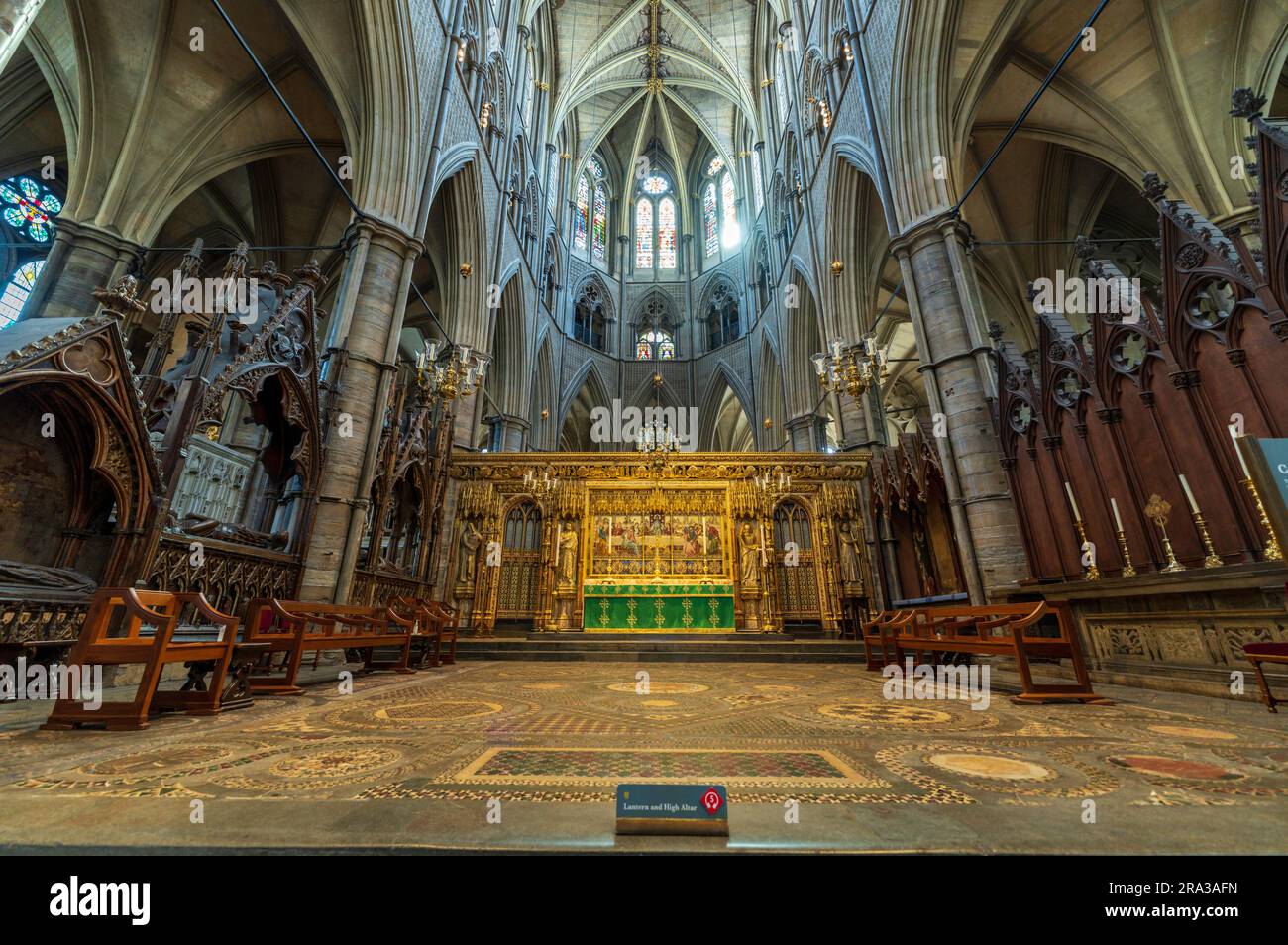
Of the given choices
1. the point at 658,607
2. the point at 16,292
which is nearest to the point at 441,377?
the point at 658,607

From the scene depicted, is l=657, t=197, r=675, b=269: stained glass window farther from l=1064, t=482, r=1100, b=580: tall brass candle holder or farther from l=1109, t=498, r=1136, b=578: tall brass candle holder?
l=1109, t=498, r=1136, b=578: tall brass candle holder

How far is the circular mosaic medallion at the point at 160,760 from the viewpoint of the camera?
199 centimetres

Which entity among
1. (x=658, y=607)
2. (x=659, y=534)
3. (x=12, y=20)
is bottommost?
(x=658, y=607)

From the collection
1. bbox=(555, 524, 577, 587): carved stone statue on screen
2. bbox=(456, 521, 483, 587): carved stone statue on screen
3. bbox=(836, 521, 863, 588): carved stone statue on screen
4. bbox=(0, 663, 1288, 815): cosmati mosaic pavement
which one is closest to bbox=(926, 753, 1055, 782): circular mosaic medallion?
bbox=(0, 663, 1288, 815): cosmati mosaic pavement

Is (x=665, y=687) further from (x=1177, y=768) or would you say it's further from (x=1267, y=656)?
(x=1267, y=656)

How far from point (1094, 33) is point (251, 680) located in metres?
19.2

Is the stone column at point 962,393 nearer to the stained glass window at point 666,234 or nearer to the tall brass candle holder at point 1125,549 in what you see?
the tall brass candle holder at point 1125,549

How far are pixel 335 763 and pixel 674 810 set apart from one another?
1.62 meters

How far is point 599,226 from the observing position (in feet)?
90.3

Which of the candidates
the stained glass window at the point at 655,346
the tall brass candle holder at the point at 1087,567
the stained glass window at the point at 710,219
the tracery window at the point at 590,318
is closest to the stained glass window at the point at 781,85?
the stained glass window at the point at 710,219

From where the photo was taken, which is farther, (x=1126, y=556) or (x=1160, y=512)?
(x=1126, y=556)

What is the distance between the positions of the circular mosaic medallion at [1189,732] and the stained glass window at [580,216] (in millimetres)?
26370

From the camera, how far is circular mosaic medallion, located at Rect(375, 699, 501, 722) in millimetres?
3123

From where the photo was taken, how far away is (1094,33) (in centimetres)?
1115
